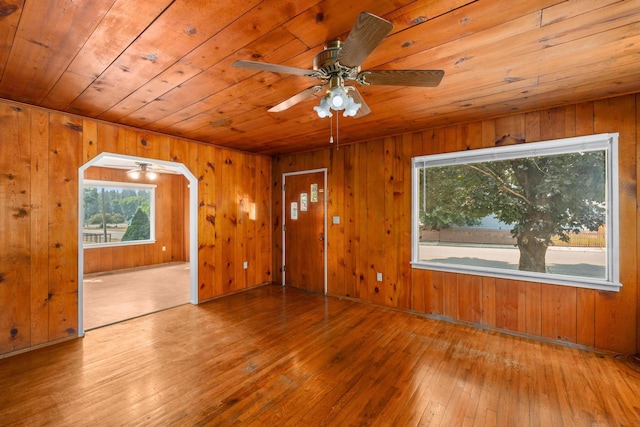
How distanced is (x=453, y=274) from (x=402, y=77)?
271cm

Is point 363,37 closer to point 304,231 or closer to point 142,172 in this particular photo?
point 304,231

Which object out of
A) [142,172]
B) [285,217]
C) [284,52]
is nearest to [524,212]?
[284,52]

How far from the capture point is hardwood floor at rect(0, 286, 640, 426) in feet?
6.14

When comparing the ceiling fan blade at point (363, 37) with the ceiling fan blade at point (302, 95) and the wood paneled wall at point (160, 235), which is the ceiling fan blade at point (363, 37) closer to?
the ceiling fan blade at point (302, 95)

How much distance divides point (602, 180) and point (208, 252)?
4.97 metres

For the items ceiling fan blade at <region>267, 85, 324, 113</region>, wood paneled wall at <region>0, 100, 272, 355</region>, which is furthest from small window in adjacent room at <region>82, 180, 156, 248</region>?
ceiling fan blade at <region>267, 85, 324, 113</region>

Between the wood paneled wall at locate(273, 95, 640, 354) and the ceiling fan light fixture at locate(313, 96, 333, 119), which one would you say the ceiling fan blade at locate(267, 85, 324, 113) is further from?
the wood paneled wall at locate(273, 95, 640, 354)

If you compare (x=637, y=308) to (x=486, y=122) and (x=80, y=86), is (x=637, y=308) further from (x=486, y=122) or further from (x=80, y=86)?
(x=80, y=86)

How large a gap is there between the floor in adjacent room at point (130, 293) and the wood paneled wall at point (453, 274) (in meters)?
1.95

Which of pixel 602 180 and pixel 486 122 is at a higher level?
pixel 486 122

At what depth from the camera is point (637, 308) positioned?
100 inches

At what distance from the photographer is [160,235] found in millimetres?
7227

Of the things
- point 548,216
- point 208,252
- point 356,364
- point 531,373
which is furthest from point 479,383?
point 208,252

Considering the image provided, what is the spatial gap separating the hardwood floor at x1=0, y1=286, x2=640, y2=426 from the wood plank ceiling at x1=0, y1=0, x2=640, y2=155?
246 centimetres
